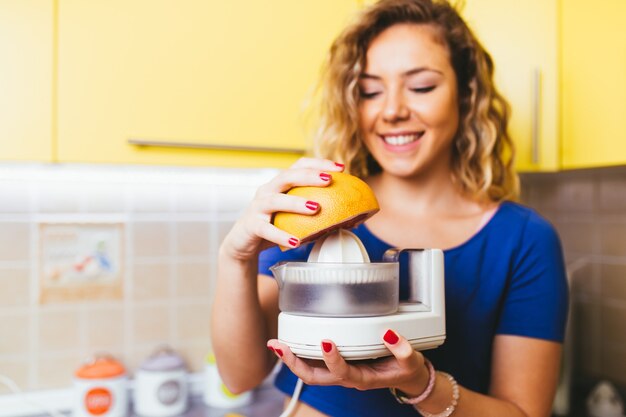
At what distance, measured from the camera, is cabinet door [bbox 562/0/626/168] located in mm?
1044

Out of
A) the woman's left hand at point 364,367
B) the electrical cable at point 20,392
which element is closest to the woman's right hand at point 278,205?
the woman's left hand at point 364,367

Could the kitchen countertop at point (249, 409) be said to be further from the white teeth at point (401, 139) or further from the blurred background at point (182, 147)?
the white teeth at point (401, 139)

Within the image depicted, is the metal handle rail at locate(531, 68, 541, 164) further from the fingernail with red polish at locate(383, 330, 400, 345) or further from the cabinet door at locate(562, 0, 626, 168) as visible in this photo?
the fingernail with red polish at locate(383, 330, 400, 345)

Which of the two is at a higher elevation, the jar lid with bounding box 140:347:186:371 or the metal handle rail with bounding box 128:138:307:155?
the metal handle rail with bounding box 128:138:307:155

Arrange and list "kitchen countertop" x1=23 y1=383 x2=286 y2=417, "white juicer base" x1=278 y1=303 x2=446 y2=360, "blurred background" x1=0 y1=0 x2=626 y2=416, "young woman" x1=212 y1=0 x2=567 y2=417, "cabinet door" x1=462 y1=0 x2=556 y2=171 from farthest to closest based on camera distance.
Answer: "kitchen countertop" x1=23 y1=383 x2=286 y2=417
"cabinet door" x1=462 y1=0 x2=556 y2=171
"blurred background" x1=0 y1=0 x2=626 y2=416
"young woman" x1=212 y1=0 x2=567 y2=417
"white juicer base" x1=278 y1=303 x2=446 y2=360

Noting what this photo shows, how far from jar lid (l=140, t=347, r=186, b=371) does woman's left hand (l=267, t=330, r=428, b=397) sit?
29.8 inches

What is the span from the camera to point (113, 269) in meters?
1.34

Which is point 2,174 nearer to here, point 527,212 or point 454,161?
point 454,161

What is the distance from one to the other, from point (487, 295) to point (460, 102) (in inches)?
13.9

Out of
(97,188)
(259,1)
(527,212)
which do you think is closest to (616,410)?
(527,212)

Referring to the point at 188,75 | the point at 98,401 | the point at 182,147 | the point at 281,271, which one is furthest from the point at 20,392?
the point at 281,271

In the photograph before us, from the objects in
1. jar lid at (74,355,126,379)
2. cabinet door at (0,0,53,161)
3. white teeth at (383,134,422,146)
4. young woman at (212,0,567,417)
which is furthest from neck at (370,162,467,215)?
jar lid at (74,355,126,379)

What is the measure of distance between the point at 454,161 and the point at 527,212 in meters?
0.17

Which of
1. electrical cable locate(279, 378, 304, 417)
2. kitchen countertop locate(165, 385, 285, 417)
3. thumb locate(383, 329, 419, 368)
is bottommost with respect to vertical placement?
kitchen countertop locate(165, 385, 285, 417)
